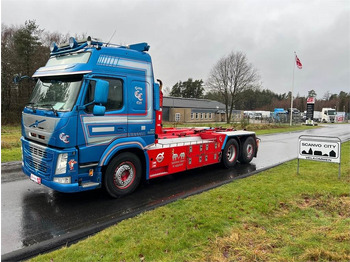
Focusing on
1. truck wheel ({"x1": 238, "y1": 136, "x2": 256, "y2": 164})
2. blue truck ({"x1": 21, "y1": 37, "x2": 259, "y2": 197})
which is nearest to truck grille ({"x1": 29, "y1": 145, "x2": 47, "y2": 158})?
blue truck ({"x1": 21, "y1": 37, "x2": 259, "y2": 197})

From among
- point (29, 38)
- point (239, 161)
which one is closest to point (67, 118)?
point (239, 161)

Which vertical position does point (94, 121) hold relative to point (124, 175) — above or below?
above

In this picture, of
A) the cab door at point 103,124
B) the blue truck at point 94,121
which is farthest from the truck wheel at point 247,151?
the cab door at point 103,124

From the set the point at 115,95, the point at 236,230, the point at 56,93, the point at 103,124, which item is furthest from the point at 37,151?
the point at 236,230

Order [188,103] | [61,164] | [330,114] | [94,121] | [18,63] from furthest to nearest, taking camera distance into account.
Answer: [330,114], [188,103], [18,63], [94,121], [61,164]

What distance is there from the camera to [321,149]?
753cm

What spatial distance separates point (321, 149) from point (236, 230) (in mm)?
4946

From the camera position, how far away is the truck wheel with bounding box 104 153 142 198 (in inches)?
219

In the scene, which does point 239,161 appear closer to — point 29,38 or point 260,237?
point 260,237

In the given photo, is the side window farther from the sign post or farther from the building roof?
the building roof

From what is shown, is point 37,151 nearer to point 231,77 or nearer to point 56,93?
point 56,93

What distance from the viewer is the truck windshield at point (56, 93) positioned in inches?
198

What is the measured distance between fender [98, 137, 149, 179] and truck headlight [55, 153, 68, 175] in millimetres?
696

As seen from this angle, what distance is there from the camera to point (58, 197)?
5848 millimetres
